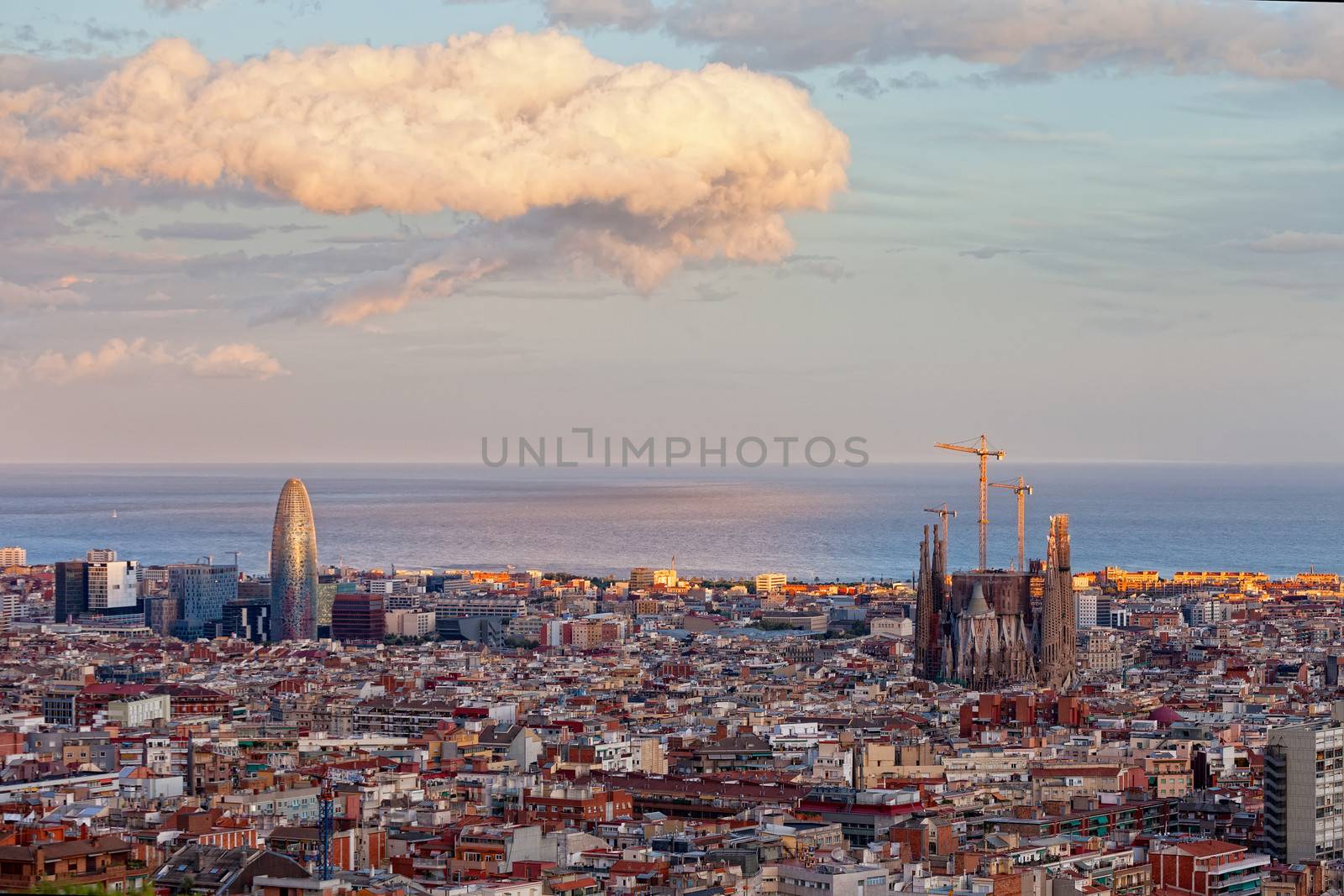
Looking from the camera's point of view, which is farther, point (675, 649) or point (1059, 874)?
point (675, 649)

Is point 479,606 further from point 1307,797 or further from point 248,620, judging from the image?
point 1307,797

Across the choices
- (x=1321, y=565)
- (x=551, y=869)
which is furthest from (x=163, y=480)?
(x=551, y=869)

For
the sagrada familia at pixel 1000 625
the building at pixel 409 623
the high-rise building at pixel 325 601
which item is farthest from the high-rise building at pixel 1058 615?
the high-rise building at pixel 325 601

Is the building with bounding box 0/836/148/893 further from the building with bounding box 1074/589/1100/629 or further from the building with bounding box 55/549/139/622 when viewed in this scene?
the building with bounding box 55/549/139/622

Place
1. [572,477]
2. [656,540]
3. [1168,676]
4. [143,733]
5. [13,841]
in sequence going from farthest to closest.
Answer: [572,477], [656,540], [1168,676], [143,733], [13,841]

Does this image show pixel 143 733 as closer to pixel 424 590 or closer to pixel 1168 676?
pixel 1168 676

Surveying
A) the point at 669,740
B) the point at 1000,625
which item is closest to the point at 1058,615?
the point at 1000,625
